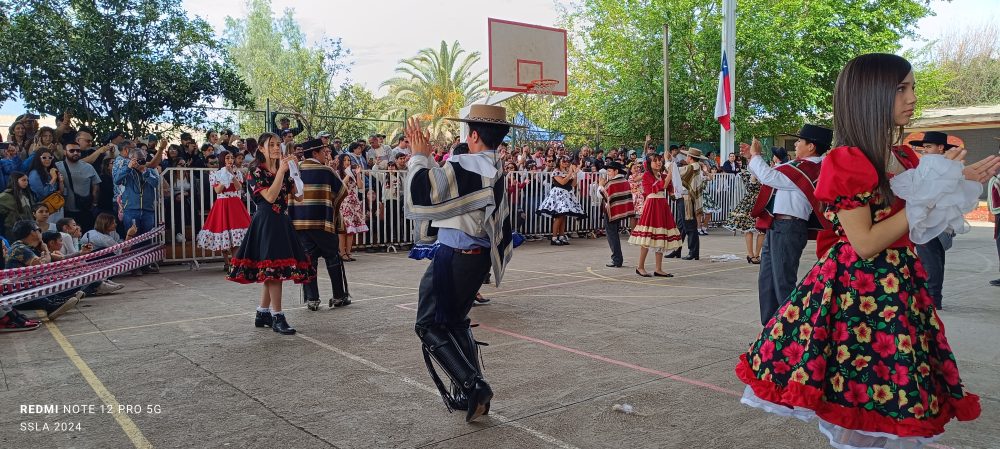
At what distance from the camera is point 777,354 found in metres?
2.57

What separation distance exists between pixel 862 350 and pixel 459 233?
237 centimetres

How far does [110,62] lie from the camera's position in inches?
536

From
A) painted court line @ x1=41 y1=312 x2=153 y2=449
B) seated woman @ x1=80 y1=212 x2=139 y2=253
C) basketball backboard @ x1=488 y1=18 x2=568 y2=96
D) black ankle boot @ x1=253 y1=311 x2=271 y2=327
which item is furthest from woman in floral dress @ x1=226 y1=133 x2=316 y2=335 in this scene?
basketball backboard @ x1=488 y1=18 x2=568 y2=96

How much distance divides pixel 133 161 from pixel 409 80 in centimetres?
3488

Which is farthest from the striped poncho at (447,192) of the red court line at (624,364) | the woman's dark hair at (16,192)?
the woman's dark hair at (16,192)

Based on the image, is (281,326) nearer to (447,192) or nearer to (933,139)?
(447,192)

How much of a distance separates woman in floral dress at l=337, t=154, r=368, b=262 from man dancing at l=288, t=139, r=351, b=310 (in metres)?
4.43

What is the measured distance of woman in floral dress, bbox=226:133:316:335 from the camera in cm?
643

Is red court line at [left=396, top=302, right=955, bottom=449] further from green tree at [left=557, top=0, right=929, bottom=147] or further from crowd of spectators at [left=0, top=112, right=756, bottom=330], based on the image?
green tree at [left=557, top=0, right=929, bottom=147]

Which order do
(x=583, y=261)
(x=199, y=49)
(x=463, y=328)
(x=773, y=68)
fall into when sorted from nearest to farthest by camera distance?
(x=463, y=328) → (x=583, y=261) → (x=199, y=49) → (x=773, y=68)

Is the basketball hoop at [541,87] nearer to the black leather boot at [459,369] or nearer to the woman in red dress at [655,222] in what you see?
the woman in red dress at [655,222]

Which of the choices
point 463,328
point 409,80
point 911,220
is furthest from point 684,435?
point 409,80

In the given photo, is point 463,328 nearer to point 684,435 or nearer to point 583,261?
point 684,435

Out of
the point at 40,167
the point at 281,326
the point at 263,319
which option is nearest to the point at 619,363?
the point at 281,326
